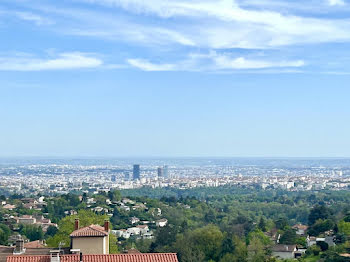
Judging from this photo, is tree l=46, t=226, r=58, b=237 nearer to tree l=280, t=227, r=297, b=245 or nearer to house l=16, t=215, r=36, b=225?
house l=16, t=215, r=36, b=225

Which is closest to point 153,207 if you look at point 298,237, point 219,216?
point 219,216

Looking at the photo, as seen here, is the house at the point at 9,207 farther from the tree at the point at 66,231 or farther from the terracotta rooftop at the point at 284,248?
the tree at the point at 66,231

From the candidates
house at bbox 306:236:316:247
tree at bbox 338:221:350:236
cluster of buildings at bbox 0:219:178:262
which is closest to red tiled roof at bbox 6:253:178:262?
cluster of buildings at bbox 0:219:178:262

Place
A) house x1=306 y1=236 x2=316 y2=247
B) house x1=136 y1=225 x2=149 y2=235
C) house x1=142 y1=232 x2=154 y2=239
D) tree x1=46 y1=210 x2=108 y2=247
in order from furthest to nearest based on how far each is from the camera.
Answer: house x1=136 y1=225 x2=149 y2=235 < house x1=142 y1=232 x2=154 y2=239 < house x1=306 y1=236 x2=316 y2=247 < tree x1=46 y1=210 x2=108 y2=247

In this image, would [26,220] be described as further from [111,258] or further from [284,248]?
[111,258]

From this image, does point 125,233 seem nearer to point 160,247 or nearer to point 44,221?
point 44,221

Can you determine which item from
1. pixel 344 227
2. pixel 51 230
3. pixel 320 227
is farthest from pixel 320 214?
pixel 51 230

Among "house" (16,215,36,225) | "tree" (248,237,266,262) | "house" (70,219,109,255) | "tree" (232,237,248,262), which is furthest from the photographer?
"house" (16,215,36,225)

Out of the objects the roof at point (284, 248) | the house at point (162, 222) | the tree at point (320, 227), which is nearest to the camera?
the roof at point (284, 248)

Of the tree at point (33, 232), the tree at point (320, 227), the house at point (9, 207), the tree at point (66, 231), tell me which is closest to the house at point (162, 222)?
the house at point (9, 207)
